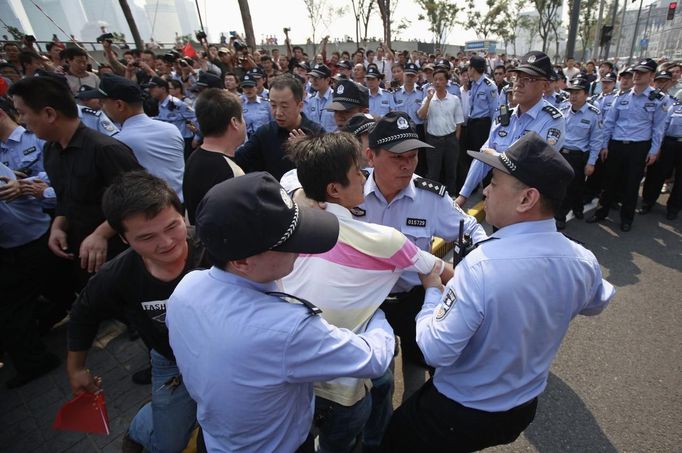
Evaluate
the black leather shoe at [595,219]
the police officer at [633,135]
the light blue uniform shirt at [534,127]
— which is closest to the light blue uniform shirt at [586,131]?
the police officer at [633,135]

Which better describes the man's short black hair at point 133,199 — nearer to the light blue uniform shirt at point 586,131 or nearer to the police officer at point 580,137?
the police officer at point 580,137

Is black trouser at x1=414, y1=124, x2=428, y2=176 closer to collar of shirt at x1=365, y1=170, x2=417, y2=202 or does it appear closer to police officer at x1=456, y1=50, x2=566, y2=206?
police officer at x1=456, y1=50, x2=566, y2=206

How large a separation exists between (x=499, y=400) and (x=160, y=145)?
345 centimetres

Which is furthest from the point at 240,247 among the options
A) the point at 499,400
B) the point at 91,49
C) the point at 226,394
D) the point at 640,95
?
the point at 91,49

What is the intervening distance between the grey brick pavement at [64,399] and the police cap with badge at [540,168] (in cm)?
311

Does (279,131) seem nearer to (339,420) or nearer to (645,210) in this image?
(339,420)

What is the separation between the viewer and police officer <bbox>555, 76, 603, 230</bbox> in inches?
210

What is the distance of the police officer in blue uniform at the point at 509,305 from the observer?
141 centimetres

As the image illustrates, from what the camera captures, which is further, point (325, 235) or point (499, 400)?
point (499, 400)

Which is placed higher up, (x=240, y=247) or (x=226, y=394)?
(x=240, y=247)

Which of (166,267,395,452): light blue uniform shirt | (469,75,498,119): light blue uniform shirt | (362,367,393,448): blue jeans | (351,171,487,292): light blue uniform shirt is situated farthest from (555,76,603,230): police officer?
(166,267,395,452): light blue uniform shirt

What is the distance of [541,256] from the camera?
1.42m

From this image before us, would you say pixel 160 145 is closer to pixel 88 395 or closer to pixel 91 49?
pixel 88 395

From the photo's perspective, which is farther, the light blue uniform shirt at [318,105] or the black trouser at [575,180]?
the light blue uniform shirt at [318,105]
